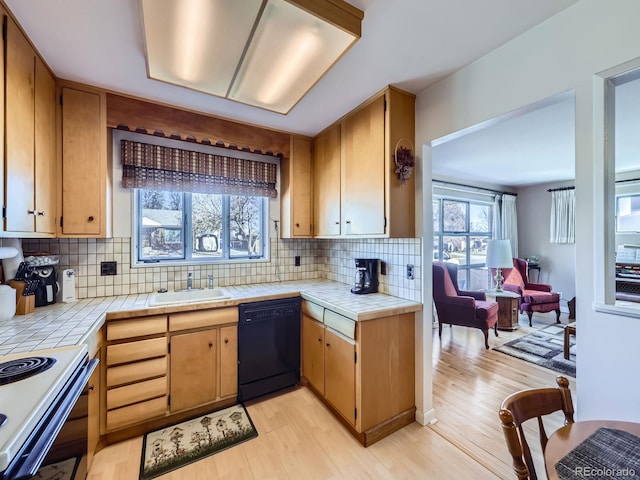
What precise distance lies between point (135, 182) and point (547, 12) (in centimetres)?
290

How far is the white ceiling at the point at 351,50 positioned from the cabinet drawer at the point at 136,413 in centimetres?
221

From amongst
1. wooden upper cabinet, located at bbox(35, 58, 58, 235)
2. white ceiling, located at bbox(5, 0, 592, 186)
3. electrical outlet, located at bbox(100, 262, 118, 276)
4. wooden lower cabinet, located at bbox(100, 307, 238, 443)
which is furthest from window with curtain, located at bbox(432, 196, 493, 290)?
wooden upper cabinet, located at bbox(35, 58, 58, 235)

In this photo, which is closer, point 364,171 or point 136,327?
point 136,327

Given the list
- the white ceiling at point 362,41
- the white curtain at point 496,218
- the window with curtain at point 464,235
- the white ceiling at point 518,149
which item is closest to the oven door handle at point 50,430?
the white ceiling at point 362,41

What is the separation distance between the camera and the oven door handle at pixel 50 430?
2.42 feet

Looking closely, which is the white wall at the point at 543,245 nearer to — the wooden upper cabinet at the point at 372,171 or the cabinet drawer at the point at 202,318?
the wooden upper cabinet at the point at 372,171

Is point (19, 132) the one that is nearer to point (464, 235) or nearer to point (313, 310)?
point (313, 310)

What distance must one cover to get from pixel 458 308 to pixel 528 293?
1.82 metres

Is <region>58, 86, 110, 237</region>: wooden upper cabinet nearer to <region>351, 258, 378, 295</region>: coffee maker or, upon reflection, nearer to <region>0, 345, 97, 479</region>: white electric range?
<region>0, 345, 97, 479</region>: white electric range

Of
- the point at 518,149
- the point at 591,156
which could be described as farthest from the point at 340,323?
the point at 518,149

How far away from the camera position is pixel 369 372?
1.87m

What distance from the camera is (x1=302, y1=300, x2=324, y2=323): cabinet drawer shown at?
2252 mm

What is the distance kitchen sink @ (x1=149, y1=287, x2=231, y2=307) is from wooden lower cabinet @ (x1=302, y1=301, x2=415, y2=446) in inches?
36.7

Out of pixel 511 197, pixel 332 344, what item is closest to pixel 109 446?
pixel 332 344
